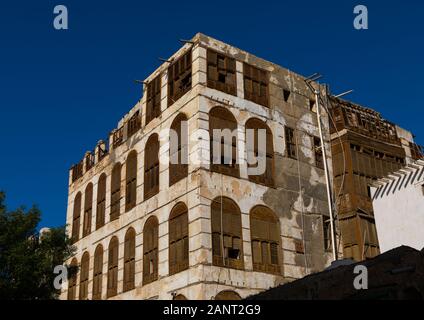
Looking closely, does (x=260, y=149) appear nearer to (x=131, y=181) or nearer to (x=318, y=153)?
(x=318, y=153)

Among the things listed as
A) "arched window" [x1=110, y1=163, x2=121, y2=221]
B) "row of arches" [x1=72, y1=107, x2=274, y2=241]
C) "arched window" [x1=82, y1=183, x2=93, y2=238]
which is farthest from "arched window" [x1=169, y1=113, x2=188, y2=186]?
"arched window" [x1=82, y1=183, x2=93, y2=238]

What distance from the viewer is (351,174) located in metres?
33.8

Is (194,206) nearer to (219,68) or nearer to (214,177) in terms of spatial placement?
(214,177)

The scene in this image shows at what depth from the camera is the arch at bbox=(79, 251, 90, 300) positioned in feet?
122

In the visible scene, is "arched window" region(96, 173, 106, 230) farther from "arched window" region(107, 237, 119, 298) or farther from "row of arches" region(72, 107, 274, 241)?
"arched window" region(107, 237, 119, 298)

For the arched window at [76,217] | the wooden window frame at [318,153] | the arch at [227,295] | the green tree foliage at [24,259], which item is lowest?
the arch at [227,295]

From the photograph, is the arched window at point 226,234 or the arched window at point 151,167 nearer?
the arched window at point 226,234

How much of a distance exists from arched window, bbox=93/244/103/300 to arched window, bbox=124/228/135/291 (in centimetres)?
347

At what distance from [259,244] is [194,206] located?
422 centimetres

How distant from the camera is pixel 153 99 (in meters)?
35.1

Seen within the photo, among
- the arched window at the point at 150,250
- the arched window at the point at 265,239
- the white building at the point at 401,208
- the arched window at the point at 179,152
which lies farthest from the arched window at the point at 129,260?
the white building at the point at 401,208

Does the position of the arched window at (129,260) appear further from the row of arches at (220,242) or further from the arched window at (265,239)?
the arched window at (265,239)

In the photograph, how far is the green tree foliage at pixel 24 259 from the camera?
2419 cm

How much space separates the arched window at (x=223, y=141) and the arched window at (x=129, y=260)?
7.87m
